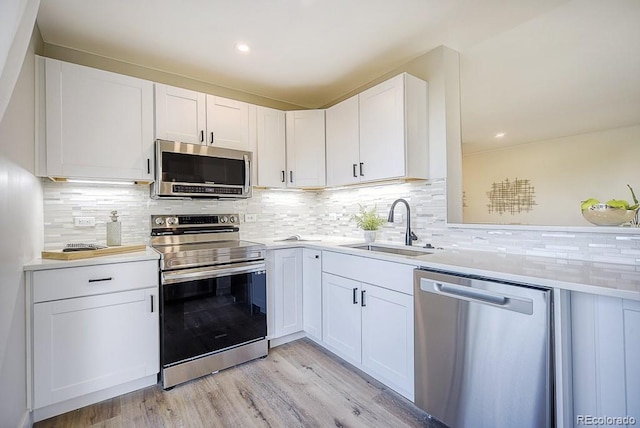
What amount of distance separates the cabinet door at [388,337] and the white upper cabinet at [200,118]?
5.79 feet

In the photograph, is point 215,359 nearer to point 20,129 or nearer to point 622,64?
point 20,129

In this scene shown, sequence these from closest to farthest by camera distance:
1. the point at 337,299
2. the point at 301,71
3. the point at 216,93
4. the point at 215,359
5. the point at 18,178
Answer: the point at 18,178 → the point at 215,359 → the point at 337,299 → the point at 301,71 → the point at 216,93

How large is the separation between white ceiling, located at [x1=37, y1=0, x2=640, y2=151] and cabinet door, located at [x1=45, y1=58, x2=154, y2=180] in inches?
13.3

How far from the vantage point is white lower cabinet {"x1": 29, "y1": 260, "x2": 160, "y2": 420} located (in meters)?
1.63

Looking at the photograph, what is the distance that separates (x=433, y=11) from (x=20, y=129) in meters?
2.49

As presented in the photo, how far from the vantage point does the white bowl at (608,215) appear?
61.9 inches

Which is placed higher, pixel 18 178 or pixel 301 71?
pixel 301 71

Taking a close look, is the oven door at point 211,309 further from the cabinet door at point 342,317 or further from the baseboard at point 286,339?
the cabinet door at point 342,317

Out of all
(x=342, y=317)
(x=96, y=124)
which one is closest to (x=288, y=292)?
(x=342, y=317)

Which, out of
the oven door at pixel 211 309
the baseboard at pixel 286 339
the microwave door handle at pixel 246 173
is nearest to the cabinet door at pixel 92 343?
the oven door at pixel 211 309

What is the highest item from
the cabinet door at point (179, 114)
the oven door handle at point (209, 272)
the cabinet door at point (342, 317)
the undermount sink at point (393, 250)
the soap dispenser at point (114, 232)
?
the cabinet door at point (179, 114)

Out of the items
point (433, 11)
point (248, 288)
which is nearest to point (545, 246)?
point (433, 11)

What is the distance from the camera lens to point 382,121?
2328mm

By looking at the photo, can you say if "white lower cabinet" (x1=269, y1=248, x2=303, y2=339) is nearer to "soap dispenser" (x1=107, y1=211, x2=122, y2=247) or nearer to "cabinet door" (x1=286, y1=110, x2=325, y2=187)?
"cabinet door" (x1=286, y1=110, x2=325, y2=187)
